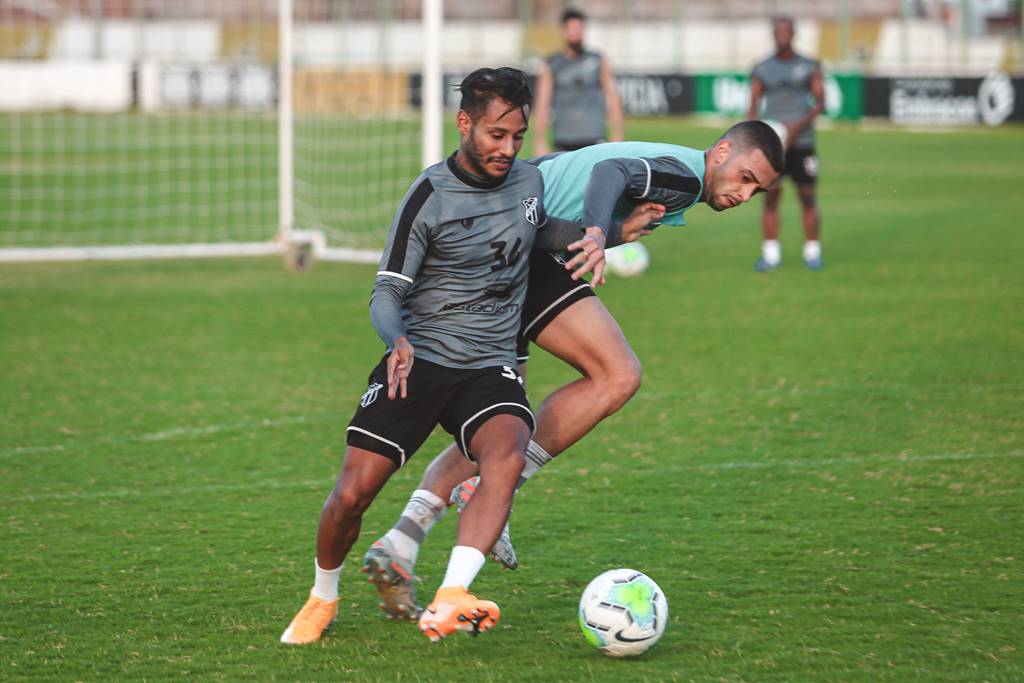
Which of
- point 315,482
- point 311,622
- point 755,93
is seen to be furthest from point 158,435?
point 755,93

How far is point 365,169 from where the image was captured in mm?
18141

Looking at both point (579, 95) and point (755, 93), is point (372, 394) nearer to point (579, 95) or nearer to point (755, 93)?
point (579, 95)

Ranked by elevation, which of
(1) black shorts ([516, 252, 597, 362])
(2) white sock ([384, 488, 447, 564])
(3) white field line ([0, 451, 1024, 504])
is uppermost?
(1) black shorts ([516, 252, 597, 362])

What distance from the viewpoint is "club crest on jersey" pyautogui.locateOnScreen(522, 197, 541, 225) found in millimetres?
4621

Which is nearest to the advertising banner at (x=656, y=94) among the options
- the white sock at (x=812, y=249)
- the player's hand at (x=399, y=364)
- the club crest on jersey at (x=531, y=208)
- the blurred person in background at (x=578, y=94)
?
the white sock at (x=812, y=249)

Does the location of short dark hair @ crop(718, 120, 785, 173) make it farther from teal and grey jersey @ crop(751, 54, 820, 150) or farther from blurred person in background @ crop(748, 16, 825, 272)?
teal and grey jersey @ crop(751, 54, 820, 150)

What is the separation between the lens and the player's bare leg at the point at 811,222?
13.0 m

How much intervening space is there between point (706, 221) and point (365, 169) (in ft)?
14.3

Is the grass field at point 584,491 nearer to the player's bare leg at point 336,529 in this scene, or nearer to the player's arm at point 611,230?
the player's bare leg at point 336,529

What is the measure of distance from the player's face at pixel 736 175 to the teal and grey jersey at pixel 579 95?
7.89m

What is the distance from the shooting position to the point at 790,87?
12.9m

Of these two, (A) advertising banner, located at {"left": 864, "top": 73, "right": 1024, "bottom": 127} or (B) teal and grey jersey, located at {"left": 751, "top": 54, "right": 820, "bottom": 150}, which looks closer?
(B) teal and grey jersey, located at {"left": 751, "top": 54, "right": 820, "bottom": 150}

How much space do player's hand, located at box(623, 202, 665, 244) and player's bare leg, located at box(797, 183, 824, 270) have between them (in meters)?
→ 8.15

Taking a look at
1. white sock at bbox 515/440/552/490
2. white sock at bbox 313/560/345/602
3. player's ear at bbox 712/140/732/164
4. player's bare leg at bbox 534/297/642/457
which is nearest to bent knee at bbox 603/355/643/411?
player's bare leg at bbox 534/297/642/457
